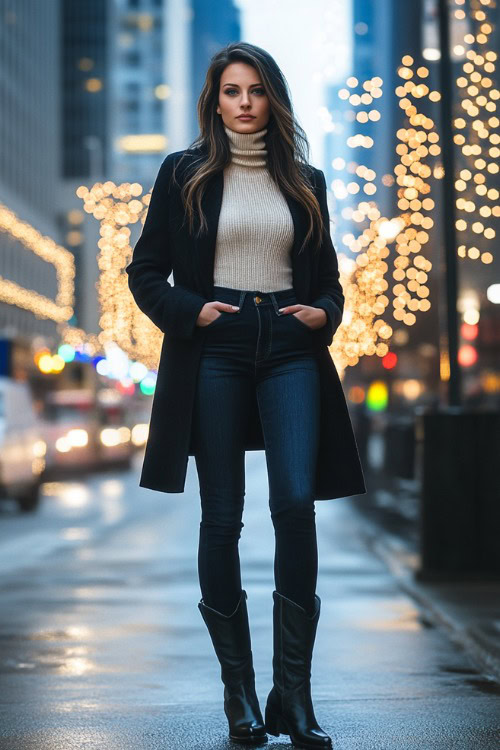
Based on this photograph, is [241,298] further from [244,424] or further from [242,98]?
[242,98]

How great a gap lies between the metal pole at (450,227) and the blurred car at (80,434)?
1947 centimetres

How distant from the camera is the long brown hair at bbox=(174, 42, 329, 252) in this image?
13.8 feet

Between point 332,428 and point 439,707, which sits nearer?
point 332,428

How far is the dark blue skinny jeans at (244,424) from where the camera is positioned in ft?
13.4

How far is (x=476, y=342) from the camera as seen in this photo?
43.8 meters

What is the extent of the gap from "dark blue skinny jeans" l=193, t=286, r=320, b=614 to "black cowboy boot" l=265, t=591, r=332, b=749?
0.17ft

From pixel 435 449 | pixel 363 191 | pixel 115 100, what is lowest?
pixel 435 449

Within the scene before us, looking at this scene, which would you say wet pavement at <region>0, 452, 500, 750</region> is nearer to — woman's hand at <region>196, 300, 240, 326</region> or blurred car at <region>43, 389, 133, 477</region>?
woman's hand at <region>196, 300, 240, 326</region>

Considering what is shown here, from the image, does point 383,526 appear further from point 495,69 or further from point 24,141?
point 24,141

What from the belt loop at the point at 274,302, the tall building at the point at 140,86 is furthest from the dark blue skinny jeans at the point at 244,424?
the tall building at the point at 140,86

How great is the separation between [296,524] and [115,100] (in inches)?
5779

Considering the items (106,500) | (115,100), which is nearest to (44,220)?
(115,100)

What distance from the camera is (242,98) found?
4.24m

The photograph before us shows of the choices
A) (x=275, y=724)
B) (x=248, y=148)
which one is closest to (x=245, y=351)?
(x=248, y=148)
